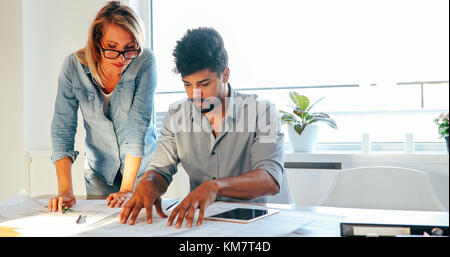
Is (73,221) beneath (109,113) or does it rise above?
beneath

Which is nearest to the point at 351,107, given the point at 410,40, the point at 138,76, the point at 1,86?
the point at 410,40

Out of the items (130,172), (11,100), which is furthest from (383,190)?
(11,100)

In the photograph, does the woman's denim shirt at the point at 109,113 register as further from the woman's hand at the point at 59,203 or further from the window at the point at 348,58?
the window at the point at 348,58

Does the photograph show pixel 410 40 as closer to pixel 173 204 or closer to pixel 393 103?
pixel 393 103

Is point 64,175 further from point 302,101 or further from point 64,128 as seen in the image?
point 302,101

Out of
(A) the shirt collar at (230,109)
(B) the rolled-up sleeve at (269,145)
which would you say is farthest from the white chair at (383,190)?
(A) the shirt collar at (230,109)

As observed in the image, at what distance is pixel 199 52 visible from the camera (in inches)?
51.4

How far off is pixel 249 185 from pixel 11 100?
6.35 ft

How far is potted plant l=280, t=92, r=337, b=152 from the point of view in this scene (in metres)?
2.14

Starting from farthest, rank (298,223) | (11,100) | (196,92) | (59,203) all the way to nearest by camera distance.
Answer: (11,100) < (196,92) < (59,203) < (298,223)

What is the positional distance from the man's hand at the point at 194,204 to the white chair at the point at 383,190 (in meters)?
0.64

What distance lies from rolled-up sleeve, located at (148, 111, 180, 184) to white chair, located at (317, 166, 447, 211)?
22.0 inches

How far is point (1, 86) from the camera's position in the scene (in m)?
2.54

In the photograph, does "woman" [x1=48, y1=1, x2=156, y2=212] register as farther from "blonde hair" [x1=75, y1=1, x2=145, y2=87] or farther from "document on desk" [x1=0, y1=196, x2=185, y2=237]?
"document on desk" [x1=0, y1=196, x2=185, y2=237]
